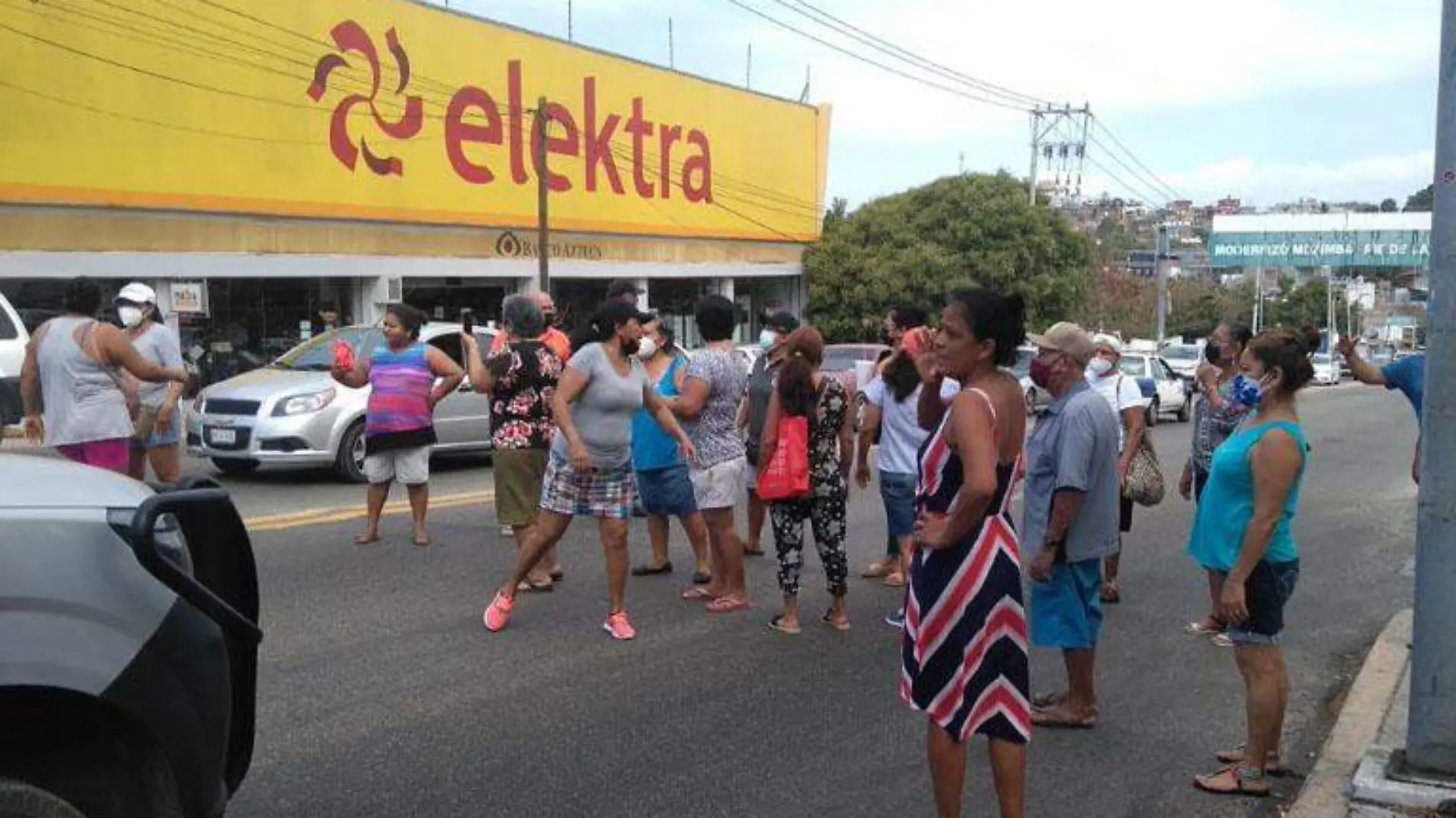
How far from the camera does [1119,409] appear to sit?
775 cm

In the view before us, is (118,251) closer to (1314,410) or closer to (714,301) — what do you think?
(714,301)

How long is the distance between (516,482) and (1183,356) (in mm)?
30080

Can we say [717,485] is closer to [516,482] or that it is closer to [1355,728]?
[516,482]

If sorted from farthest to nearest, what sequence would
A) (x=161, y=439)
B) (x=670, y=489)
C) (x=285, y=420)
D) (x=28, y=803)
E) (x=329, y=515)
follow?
(x=285, y=420) → (x=329, y=515) → (x=161, y=439) → (x=670, y=489) → (x=28, y=803)

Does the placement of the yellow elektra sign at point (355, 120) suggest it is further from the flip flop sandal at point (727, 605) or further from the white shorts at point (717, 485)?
the flip flop sandal at point (727, 605)

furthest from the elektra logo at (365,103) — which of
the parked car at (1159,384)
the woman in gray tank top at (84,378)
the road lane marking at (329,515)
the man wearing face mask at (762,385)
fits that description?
the man wearing face mask at (762,385)

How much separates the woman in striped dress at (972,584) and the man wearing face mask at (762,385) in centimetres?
289

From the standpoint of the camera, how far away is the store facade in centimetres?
1911

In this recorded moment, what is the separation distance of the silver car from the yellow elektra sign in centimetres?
943

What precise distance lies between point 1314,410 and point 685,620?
25.9 m

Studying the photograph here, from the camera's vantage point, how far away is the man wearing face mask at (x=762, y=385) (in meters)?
6.82

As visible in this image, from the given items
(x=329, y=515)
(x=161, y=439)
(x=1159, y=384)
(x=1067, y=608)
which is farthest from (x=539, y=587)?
(x=1159, y=384)

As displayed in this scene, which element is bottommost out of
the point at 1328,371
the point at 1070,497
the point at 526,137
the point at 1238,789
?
the point at 1328,371

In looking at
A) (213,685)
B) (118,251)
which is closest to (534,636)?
(213,685)
